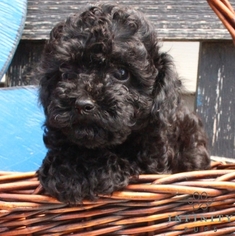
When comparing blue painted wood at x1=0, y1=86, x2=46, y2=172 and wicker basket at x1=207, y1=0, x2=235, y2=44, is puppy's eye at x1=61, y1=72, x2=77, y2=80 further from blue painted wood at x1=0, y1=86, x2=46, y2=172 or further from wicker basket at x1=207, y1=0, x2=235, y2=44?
blue painted wood at x1=0, y1=86, x2=46, y2=172

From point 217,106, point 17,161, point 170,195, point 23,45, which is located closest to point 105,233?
point 170,195

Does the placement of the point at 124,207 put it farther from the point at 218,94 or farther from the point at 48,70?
the point at 218,94

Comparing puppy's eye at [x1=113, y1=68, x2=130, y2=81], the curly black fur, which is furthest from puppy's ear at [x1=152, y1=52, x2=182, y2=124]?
puppy's eye at [x1=113, y1=68, x2=130, y2=81]

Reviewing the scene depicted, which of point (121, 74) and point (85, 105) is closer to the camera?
point (85, 105)

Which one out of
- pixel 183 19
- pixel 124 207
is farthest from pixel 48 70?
pixel 183 19

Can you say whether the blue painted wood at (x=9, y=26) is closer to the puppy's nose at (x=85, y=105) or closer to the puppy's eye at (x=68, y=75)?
the puppy's eye at (x=68, y=75)

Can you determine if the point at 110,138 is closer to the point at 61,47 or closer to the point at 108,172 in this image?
the point at 108,172

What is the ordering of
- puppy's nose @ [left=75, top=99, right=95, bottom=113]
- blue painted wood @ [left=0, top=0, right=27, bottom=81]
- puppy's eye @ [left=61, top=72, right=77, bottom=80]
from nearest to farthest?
1. puppy's nose @ [left=75, top=99, right=95, bottom=113]
2. puppy's eye @ [left=61, top=72, right=77, bottom=80]
3. blue painted wood @ [left=0, top=0, right=27, bottom=81]
